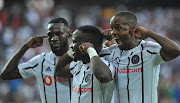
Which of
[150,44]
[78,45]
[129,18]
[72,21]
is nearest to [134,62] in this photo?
[150,44]

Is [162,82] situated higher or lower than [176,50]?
lower

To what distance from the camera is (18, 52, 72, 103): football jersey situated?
4.22 meters

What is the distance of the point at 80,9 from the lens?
13.0 metres

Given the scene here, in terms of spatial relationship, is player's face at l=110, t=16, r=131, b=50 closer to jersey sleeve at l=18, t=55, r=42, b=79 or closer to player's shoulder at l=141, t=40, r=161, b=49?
player's shoulder at l=141, t=40, r=161, b=49

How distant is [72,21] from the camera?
12375 mm

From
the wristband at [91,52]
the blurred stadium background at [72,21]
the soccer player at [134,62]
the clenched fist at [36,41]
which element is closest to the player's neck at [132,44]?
the soccer player at [134,62]

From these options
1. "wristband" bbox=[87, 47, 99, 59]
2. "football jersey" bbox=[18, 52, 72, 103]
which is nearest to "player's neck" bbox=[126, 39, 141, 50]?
"wristband" bbox=[87, 47, 99, 59]

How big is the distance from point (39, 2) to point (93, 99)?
9.91 m

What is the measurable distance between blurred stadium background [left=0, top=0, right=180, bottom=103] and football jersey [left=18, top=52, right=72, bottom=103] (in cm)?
542

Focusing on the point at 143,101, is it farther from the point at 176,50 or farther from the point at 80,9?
the point at 80,9

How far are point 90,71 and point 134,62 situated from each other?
0.46m

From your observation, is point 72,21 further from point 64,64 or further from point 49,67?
point 64,64

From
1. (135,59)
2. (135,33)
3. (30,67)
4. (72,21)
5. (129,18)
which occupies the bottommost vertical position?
(72,21)

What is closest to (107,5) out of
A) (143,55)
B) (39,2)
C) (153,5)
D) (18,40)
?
(153,5)
